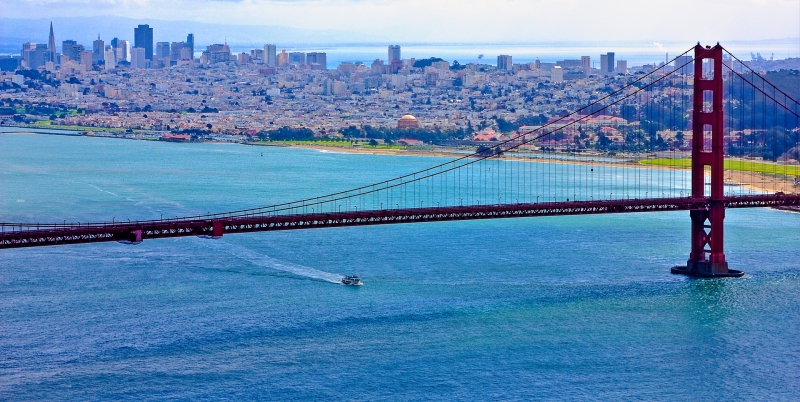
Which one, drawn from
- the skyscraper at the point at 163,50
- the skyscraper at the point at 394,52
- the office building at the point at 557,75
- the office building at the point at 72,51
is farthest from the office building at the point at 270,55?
the office building at the point at 557,75

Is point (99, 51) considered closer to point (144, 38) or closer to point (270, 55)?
point (144, 38)

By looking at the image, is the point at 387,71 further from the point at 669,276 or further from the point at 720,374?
the point at 720,374

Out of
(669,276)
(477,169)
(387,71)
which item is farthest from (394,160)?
(387,71)

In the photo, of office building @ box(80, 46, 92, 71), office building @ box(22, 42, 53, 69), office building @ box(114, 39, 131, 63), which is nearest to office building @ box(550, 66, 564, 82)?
office building @ box(80, 46, 92, 71)

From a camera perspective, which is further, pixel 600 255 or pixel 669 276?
pixel 600 255

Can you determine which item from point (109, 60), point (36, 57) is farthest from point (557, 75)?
point (36, 57)
